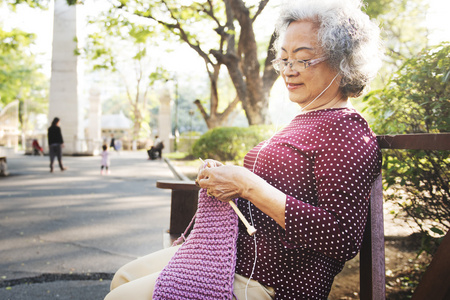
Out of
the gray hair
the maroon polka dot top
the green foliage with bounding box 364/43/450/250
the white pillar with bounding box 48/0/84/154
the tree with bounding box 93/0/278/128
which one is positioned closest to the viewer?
the maroon polka dot top

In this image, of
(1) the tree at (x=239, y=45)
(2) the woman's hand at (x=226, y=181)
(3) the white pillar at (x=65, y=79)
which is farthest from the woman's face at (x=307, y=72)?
(3) the white pillar at (x=65, y=79)

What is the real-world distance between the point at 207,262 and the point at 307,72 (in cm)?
98

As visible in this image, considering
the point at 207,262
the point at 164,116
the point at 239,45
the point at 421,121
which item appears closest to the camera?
the point at 207,262

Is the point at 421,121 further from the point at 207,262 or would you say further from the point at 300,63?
the point at 207,262

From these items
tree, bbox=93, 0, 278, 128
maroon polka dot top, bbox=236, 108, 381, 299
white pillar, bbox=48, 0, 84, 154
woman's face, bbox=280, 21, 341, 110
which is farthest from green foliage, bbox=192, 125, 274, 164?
maroon polka dot top, bbox=236, 108, 381, 299

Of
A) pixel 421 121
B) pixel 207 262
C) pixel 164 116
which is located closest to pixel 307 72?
pixel 207 262

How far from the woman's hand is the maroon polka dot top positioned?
18 centimetres

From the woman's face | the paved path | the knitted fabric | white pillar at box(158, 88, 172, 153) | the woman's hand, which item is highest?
white pillar at box(158, 88, 172, 153)

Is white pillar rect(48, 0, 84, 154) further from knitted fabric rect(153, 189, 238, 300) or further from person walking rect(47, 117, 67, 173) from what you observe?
knitted fabric rect(153, 189, 238, 300)

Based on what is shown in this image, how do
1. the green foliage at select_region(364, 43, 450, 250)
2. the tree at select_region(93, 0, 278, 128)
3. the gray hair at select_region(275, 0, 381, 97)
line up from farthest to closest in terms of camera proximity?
1. the tree at select_region(93, 0, 278, 128)
2. the green foliage at select_region(364, 43, 450, 250)
3. the gray hair at select_region(275, 0, 381, 97)

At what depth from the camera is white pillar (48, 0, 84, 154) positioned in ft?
71.0

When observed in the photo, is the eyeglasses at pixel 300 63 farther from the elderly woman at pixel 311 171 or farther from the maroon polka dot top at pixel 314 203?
the maroon polka dot top at pixel 314 203

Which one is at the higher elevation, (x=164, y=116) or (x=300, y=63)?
(x=164, y=116)

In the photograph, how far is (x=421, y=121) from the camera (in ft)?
8.61
